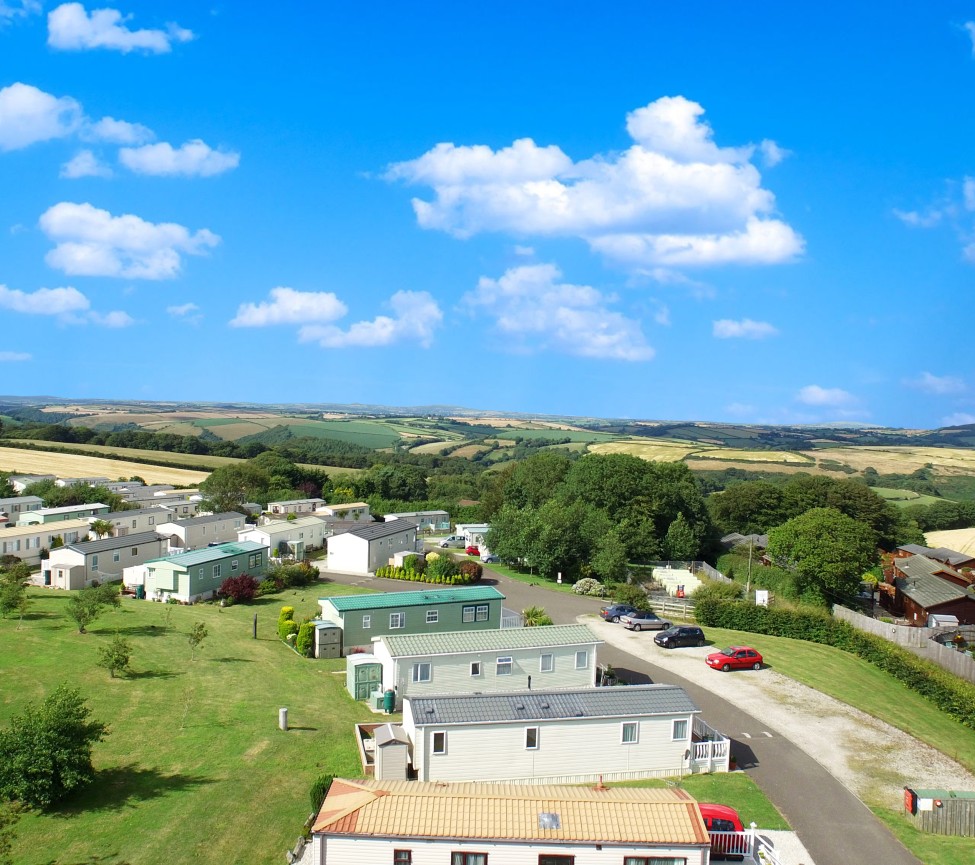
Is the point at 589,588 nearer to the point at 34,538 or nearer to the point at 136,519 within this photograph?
the point at 136,519

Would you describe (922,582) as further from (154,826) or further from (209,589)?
(154,826)

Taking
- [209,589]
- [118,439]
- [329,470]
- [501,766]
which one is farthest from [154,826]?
[118,439]

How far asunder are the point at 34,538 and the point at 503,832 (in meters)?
47.3

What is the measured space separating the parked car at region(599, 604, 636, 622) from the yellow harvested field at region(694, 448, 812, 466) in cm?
11714

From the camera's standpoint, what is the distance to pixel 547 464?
74.7 m

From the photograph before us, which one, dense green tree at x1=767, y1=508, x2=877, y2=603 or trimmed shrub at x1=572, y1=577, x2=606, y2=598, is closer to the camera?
dense green tree at x1=767, y1=508, x2=877, y2=603

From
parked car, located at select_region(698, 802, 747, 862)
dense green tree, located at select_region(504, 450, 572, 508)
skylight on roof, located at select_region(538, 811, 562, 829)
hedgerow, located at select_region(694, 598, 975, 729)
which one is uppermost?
dense green tree, located at select_region(504, 450, 572, 508)

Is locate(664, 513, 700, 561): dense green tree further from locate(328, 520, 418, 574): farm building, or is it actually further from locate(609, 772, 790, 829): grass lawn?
locate(609, 772, 790, 829): grass lawn

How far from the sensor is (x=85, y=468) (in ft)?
314

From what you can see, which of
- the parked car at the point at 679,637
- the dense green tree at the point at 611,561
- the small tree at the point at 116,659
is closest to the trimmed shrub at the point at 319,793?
the small tree at the point at 116,659

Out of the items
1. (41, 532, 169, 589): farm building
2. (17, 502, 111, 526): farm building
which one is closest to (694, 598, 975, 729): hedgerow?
(41, 532, 169, 589): farm building

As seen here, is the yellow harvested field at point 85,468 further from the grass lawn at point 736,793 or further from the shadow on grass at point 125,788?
the grass lawn at point 736,793

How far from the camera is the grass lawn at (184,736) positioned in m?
17.7

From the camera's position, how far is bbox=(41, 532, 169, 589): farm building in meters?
44.9
